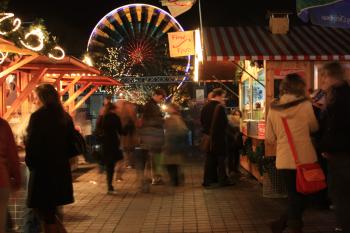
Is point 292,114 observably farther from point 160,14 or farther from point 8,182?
point 160,14

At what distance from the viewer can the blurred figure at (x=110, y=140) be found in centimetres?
921

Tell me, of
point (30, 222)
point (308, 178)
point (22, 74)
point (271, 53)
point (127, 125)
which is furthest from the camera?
point (22, 74)

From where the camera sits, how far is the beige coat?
16.2ft

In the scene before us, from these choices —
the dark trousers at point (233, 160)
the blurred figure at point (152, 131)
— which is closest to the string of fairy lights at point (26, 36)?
the blurred figure at point (152, 131)

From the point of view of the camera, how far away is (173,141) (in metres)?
9.27

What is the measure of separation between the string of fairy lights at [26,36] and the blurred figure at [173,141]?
102 inches

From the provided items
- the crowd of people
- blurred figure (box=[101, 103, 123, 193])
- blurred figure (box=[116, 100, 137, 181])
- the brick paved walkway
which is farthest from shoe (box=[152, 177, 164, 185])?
the crowd of people

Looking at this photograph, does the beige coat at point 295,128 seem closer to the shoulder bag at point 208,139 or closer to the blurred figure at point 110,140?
the shoulder bag at point 208,139

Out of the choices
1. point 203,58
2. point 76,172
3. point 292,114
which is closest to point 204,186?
point 203,58

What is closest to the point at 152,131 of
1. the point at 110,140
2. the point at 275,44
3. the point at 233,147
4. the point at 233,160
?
the point at 110,140

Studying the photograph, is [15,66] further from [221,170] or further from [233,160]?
[233,160]

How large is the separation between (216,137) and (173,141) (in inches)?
34.9

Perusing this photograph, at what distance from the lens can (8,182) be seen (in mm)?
4012

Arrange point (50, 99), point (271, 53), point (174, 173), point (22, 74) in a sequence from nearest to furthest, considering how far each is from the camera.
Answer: point (50, 99)
point (271, 53)
point (174, 173)
point (22, 74)
